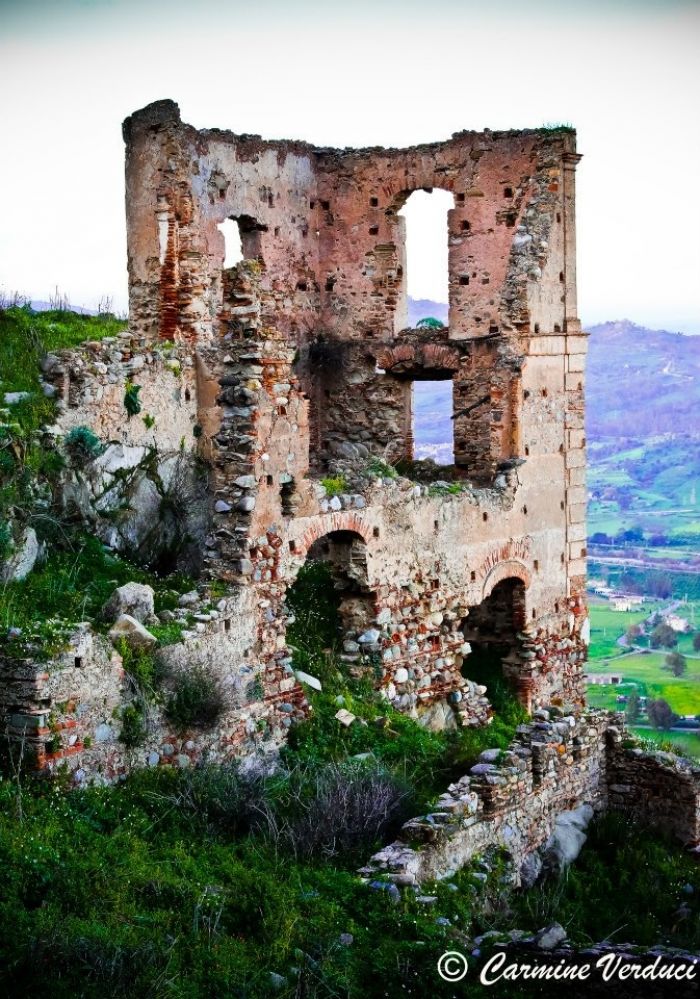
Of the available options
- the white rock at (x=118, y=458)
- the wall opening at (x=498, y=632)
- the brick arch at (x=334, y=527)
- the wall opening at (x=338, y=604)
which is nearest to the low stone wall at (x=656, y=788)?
the wall opening at (x=338, y=604)

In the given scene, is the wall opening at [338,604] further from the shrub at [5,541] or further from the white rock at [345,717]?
the shrub at [5,541]

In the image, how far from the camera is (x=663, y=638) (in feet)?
107

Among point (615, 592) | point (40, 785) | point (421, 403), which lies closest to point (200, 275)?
point (40, 785)

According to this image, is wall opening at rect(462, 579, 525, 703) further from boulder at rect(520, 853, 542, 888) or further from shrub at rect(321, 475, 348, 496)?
boulder at rect(520, 853, 542, 888)

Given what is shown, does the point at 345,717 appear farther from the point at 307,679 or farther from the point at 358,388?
the point at 358,388

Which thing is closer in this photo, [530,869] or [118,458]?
[530,869]

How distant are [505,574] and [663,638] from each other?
1533cm

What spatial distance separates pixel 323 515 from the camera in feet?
47.7

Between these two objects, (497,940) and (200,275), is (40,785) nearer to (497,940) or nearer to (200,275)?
(497,940)

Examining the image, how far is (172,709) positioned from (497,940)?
3.25 metres

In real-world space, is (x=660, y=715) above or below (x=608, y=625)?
below

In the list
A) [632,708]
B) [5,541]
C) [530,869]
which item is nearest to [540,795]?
[530,869]

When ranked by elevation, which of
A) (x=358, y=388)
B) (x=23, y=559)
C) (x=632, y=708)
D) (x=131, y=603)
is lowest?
(x=632, y=708)

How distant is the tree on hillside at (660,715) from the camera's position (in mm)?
27922
